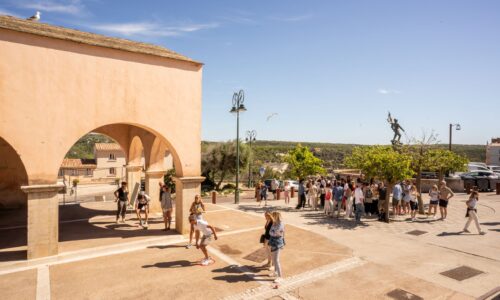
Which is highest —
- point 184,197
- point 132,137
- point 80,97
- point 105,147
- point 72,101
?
point 80,97

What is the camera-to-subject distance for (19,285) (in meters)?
7.13

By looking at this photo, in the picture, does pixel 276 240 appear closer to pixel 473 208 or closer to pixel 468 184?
pixel 473 208

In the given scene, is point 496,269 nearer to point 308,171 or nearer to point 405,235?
point 405,235

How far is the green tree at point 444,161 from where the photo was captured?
15.3m

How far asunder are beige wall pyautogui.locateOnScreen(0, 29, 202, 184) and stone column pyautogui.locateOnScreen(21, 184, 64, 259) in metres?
0.29

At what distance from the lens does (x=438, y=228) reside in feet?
40.9

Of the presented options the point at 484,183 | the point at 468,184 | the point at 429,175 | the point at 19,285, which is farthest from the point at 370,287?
the point at 429,175

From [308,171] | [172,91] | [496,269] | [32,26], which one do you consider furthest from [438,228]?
[32,26]

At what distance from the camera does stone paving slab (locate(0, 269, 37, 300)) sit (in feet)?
A: 21.9

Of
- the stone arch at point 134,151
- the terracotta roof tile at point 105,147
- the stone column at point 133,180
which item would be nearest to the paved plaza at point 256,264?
the stone column at point 133,180

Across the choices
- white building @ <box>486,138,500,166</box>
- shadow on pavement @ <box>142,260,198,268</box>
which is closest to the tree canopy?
shadow on pavement @ <box>142,260,198,268</box>

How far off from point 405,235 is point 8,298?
1207 centimetres

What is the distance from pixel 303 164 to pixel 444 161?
6983 millimetres

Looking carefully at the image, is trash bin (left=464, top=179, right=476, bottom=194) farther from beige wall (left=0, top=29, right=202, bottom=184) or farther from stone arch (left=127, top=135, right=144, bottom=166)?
stone arch (left=127, top=135, right=144, bottom=166)
